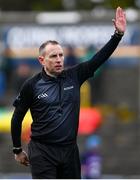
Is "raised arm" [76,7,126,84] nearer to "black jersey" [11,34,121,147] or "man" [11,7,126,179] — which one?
"man" [11,7,126,179]

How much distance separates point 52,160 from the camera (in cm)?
914

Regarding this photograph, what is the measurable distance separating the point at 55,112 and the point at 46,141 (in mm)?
289

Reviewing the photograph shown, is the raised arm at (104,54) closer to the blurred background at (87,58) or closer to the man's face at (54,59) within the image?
the man's face at (54,59)

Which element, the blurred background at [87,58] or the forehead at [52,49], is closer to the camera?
the forehead at [52,49]

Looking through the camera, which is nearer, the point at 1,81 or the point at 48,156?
the point at 48,156

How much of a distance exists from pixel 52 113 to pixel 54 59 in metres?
0.51

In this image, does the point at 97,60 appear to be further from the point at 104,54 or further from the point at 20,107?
the point at 20,107

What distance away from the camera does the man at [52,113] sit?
9102 mm

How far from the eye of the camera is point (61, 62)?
9.07 meters

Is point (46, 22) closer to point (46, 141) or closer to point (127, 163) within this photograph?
point (127, 163)

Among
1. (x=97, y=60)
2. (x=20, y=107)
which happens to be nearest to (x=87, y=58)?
(x=97, y=60)

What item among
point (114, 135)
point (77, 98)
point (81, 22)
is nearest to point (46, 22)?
point (81, 22)

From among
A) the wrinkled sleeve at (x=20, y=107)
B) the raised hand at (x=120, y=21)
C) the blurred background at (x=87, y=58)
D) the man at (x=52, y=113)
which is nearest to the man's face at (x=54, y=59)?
the man at (x=52, y=113)

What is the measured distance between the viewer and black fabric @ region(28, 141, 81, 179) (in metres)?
9.13
